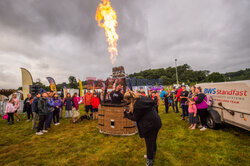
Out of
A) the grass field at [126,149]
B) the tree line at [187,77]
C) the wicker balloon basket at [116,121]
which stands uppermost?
the tree line at [187,77]

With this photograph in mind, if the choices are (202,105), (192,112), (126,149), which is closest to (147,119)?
(126,149)

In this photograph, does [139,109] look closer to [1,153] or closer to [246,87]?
[246,87]

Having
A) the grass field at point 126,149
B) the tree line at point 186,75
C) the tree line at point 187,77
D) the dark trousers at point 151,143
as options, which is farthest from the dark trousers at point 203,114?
the tree line at point 186,75

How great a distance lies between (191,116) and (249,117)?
7.83ft

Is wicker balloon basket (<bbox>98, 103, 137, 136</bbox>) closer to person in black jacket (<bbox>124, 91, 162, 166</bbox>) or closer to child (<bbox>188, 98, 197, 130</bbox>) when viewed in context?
person in black jacket (<bbox>124, 91, 162, 166</bbox>)

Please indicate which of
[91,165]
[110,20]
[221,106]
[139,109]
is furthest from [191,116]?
[110,20]

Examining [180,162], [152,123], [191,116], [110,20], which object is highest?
[110,20]

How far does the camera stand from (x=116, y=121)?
5.43m

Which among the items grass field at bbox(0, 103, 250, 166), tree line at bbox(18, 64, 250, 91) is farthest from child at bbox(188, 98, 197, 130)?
tree line at bbox(18, 64, 250, 91)

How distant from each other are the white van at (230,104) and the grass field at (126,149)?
672 millimetres

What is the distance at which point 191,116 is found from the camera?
6.28 m

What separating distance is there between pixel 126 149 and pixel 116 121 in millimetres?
1383

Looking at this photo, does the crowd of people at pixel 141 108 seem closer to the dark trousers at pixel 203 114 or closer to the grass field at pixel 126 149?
the dark trousers at pixel 203 114

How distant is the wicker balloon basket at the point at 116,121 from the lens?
5.35 metres
